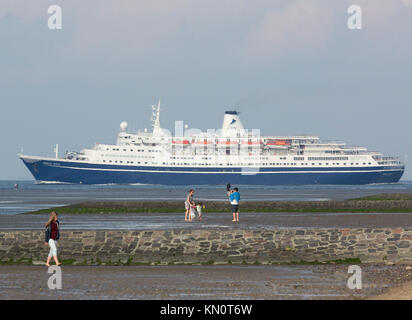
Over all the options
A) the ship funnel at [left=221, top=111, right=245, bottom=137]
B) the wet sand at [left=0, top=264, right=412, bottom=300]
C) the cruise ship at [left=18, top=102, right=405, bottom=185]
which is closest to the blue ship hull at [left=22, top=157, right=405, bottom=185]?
the cruise ship at [left=18, top=102, right=405, bottom=185]

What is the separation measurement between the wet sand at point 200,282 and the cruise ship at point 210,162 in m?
109

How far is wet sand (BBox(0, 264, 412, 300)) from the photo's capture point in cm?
1393

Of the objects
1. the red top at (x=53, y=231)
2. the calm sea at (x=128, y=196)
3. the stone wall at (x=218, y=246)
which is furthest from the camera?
the calm sea at (x=128, y=196)

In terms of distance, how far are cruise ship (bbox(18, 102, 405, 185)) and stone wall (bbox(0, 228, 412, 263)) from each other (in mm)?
106142

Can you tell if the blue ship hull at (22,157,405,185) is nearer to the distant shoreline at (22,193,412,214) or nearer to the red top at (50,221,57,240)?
the distant shoreline at (22,193,412,214)

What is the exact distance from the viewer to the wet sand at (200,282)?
1393cm

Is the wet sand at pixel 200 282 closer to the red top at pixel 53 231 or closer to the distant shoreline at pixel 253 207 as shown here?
the red top at pixel 53 231

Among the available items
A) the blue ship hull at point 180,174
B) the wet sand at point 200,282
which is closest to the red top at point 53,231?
the wet sand at point 200,282

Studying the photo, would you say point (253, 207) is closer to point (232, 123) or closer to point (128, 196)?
point (128, 196)

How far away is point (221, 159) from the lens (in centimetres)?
13250

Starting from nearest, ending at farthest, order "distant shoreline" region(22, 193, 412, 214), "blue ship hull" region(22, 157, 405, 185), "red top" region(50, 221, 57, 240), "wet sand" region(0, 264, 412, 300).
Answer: "wet sand" region(0, 264, 412, 300) < "red top" region(50, 221, 57, 240) < "distant shoreline" region(22, 193, 412, 214) < "blue ship hull" region(22, 157, 405, 185)
